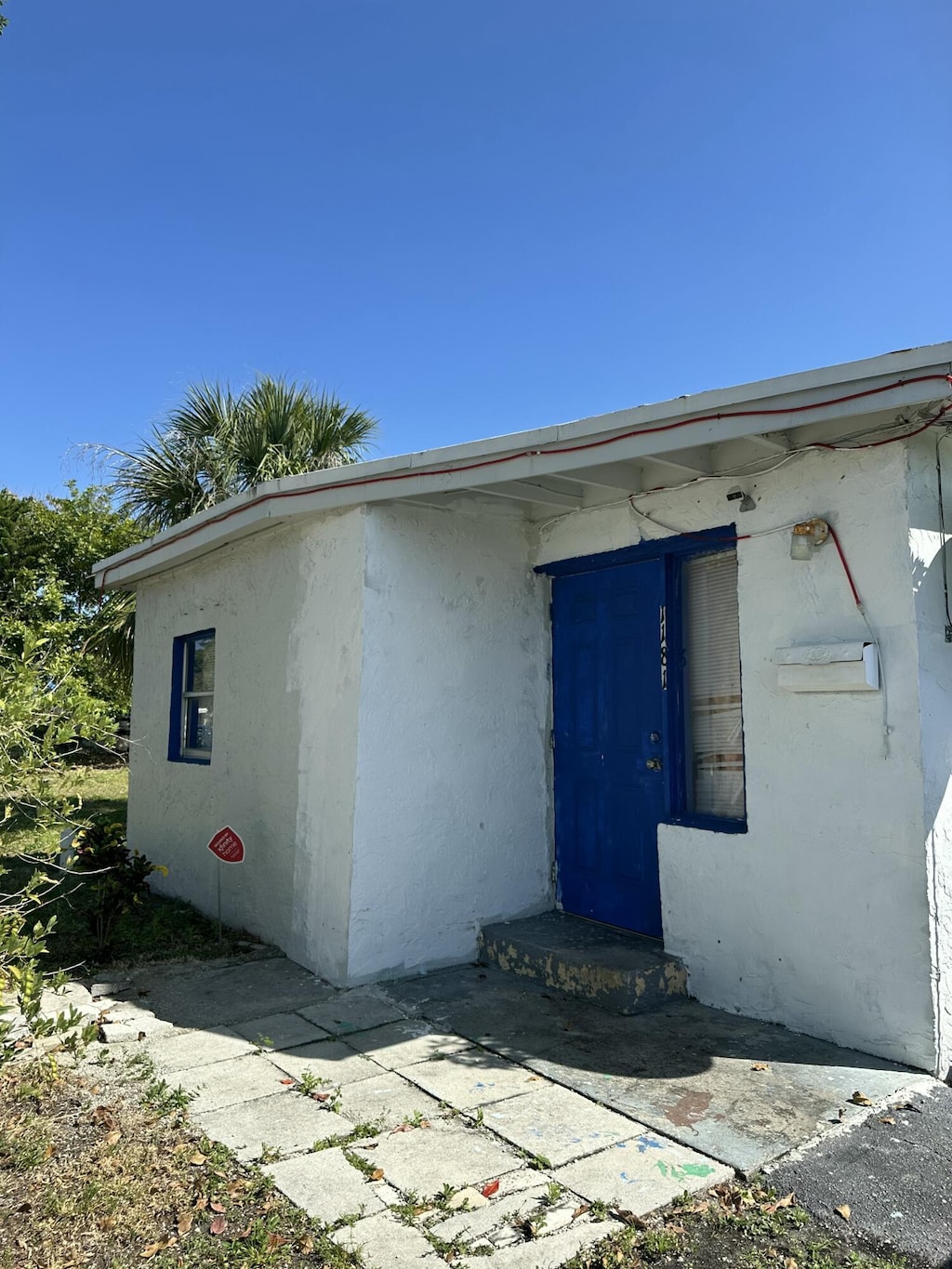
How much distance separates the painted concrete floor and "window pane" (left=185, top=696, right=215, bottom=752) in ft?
8.76

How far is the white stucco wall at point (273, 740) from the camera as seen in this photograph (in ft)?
16.9

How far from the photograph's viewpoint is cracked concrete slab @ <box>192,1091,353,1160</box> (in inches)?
122

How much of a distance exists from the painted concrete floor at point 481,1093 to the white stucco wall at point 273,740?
0.73 m

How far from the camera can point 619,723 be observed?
17.5 ft

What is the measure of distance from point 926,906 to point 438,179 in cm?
919

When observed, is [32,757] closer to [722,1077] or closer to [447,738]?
[447,738]

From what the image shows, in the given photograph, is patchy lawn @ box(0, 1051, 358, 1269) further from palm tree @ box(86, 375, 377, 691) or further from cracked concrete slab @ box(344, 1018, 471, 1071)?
palm tree @ box(86, 375, 377, 691)

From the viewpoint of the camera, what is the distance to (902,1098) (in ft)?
11.2

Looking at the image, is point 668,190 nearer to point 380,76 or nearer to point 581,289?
point 581,289

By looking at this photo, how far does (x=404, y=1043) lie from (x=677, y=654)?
267 cm

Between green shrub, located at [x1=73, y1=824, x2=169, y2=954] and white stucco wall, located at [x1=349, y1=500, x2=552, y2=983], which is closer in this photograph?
white stucco wall, located at [x1=349, y1=500, x2=552, y2=983]

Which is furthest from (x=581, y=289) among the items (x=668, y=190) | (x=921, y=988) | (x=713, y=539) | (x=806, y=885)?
(x=921, y=988)

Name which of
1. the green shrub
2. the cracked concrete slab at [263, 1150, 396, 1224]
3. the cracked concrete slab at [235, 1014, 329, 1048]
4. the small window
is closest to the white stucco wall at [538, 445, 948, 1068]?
the cracked concrete slab at [235, 1014, 329, 1048]

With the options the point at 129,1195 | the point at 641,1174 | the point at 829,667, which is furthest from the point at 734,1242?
the point at 829,667
